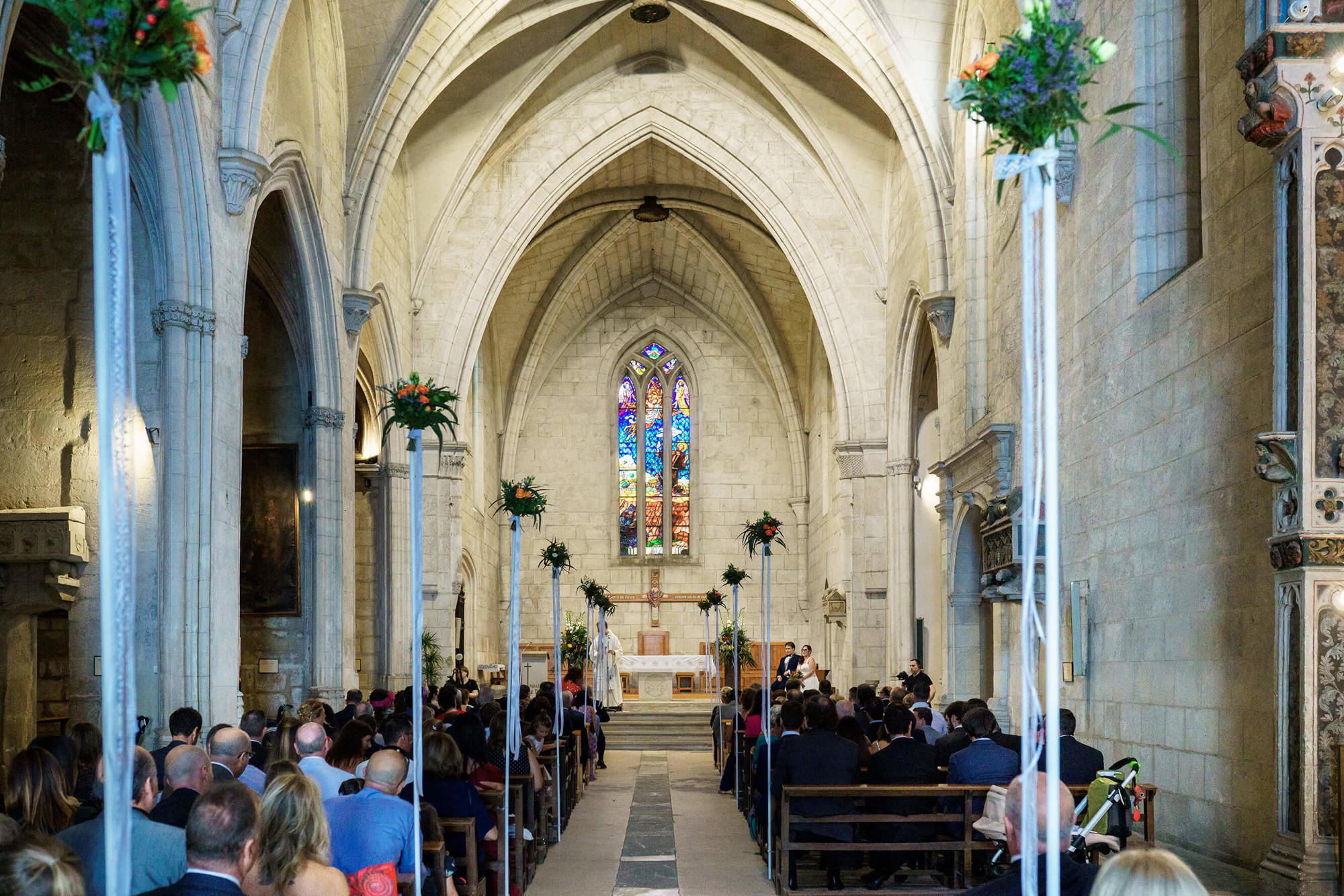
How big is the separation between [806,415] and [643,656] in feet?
20.7

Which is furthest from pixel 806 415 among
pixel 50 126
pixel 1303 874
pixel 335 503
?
pixel 1303 874

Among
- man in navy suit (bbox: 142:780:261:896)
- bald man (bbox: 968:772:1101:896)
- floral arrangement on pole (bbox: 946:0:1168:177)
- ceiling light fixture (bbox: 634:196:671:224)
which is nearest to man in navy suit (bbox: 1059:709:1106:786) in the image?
bald man (bbox: 968:772:1101:896)

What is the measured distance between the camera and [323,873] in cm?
389

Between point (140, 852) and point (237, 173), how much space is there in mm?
7378

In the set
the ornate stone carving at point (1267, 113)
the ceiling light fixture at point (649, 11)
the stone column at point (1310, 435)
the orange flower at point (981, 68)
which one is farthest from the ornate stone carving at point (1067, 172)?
Answer: the ceiling light fixture at point (649, 11)

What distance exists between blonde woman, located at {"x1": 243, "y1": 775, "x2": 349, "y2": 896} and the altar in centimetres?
1949

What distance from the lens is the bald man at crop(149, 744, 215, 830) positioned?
14.9 feet

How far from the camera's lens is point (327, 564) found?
1392 centimetres

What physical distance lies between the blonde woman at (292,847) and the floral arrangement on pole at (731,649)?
21.1 meters

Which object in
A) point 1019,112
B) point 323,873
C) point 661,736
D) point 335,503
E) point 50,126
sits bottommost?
point 661,736

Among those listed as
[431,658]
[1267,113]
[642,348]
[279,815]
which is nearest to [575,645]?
[431,658]

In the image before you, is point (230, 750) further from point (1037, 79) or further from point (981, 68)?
point (1037, 79)

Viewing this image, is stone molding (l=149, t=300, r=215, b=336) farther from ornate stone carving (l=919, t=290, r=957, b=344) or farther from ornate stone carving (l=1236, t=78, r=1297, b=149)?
ornate stone carving (l=919, t=290, r=957, b=344)

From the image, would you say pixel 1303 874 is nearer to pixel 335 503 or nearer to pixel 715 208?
pixel 335 503
